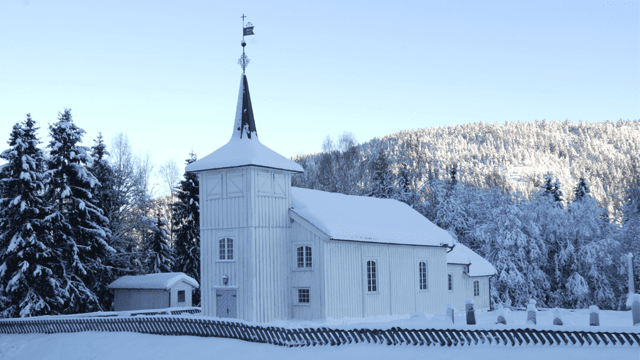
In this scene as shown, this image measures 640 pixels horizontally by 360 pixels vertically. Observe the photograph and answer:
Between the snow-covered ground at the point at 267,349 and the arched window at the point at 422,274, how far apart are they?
14.0 ft

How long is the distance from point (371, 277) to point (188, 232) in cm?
1872

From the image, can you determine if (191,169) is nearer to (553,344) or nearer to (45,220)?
(45,220)

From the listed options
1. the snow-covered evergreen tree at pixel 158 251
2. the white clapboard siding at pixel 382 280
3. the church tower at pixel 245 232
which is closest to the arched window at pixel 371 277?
the white clapboard siding at pixel 382 280

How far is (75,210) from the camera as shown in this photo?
35.0m

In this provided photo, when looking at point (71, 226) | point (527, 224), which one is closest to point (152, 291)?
point (71, 226)

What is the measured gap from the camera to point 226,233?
26.5 metres

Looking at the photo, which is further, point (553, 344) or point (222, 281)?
point (222, 281)

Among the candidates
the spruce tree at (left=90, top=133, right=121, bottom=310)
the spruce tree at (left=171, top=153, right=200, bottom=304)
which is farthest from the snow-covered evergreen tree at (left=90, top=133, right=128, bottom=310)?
the spruce tree at (left=171, top=153, right=200, bottom=304)

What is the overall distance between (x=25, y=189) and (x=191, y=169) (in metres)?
10.8

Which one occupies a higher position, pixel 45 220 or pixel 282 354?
pixel 45 220

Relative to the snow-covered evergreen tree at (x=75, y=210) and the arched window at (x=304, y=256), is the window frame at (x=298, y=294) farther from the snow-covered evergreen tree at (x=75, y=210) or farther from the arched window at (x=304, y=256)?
the snow-covered evergreen tree at (x=75, y=210)

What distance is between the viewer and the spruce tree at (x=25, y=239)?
3038 centimetres

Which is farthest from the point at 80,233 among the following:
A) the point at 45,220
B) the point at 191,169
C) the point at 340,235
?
the point at 340,235

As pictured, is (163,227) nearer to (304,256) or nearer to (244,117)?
(244,117)
